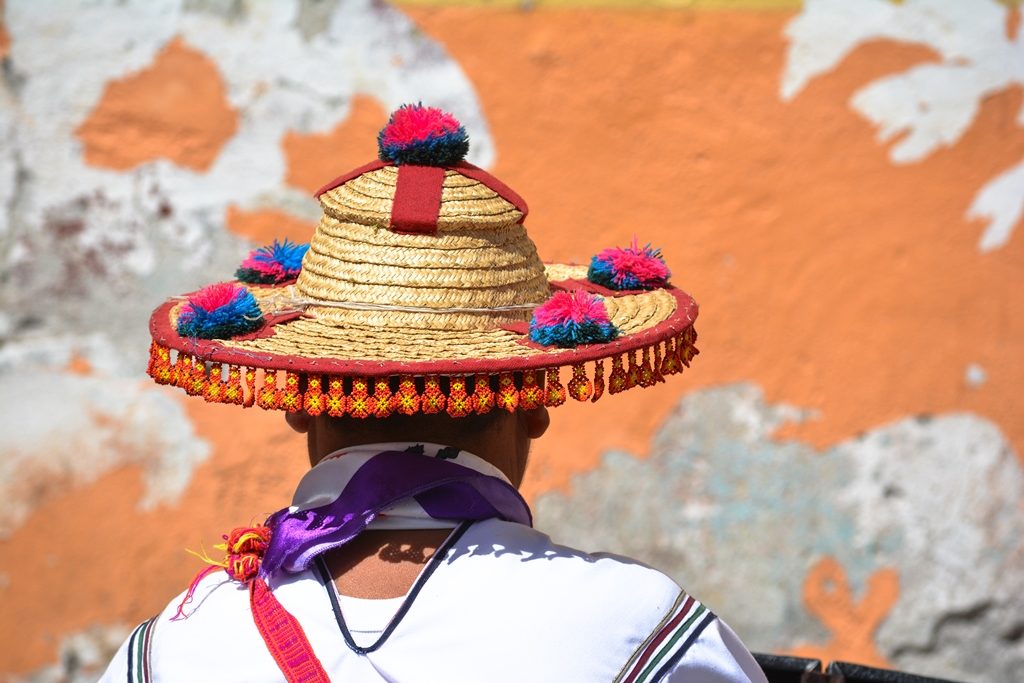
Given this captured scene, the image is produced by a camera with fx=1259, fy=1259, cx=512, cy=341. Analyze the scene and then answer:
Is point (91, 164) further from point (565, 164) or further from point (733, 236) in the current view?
point (733, 236)

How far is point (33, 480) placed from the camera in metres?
3.79

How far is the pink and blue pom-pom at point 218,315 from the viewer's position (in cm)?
186

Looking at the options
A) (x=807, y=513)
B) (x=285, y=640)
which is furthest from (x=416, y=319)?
(x=807, y=513)

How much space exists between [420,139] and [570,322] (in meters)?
0.40

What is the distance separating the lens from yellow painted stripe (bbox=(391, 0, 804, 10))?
12.4 feet

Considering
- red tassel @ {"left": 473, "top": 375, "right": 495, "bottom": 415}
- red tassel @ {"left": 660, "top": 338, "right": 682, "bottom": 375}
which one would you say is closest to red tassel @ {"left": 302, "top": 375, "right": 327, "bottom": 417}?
red tassel @ {"left": 473, "top": 375, "right": 495, "bottom": 415}

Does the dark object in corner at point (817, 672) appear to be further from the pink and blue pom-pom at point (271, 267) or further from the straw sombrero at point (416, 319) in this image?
the pink and blue pom-pom at point (271, 267)

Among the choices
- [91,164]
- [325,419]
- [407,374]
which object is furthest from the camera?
[91,164]

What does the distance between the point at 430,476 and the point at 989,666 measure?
2853mm

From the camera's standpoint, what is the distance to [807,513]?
3900 mm

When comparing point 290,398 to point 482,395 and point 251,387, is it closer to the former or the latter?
point 251,387

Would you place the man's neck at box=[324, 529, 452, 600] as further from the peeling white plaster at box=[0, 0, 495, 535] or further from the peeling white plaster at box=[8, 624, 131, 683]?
the peeling white plaster at box=[8, 624, 131, 683]

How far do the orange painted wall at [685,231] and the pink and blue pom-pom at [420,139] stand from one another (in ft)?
6.09

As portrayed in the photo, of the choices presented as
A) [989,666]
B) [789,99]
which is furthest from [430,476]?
[989,666]
